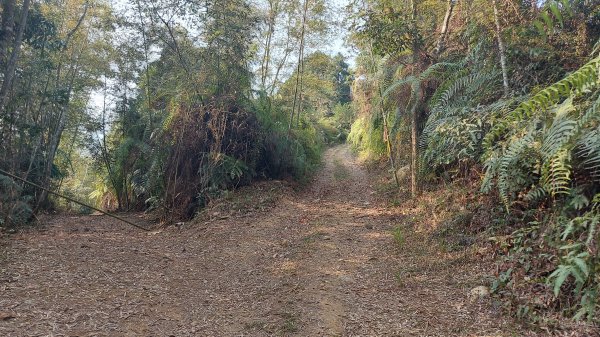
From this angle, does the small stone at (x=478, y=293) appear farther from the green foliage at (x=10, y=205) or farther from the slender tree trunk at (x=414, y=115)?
the green foliage at (x=10, y=205)

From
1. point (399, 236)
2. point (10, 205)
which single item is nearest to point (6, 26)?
point (10, 205)

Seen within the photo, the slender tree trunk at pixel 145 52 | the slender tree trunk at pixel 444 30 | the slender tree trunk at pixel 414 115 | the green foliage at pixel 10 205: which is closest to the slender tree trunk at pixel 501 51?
the slender tree trunk at pixel 414 115

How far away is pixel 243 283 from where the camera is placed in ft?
16.6

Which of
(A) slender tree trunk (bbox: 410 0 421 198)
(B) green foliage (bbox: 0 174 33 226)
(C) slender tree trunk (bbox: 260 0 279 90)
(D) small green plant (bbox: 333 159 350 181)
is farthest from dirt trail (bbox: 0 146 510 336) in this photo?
(C) slender tree trunk (bbox: 260 0 279 90)

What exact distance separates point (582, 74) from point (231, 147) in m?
7.49

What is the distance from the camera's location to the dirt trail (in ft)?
12.0

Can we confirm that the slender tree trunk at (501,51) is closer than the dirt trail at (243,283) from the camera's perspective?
No

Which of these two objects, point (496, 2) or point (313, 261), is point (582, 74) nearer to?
point (496, 2)

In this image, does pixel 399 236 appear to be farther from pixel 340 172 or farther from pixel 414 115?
pixel 340 172

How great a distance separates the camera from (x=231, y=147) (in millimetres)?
9719

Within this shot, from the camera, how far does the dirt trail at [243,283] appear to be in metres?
3.66

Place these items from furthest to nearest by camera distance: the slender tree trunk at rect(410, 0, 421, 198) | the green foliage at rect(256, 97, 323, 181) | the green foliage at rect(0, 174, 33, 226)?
1. the green foliage at rect(256, 97, 323, 181)
2. the slender tree trunk at rect(410, 0, 421, 198)
3. the green foliage at rect(0, 174, 33, 226)

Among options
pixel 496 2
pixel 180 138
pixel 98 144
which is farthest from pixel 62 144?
pixel 496 2

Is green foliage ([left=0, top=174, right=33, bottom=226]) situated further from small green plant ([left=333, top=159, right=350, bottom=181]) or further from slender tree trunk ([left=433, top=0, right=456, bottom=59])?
slender tree trunk ([left=433, top=0, right=456, bottom=59])
